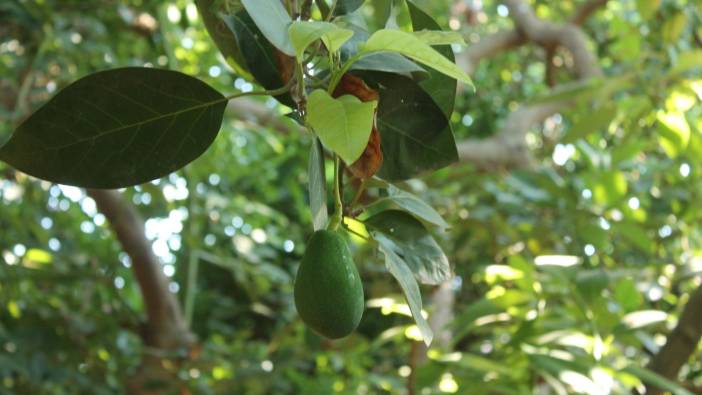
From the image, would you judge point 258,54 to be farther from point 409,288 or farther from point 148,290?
point 148,290

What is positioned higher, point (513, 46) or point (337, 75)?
point (337, 75)

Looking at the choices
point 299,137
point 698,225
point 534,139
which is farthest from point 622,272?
point 534,139

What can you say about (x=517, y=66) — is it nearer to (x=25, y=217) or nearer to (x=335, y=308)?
(x=25, y=217)

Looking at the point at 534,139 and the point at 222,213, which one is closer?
the point at 222,213

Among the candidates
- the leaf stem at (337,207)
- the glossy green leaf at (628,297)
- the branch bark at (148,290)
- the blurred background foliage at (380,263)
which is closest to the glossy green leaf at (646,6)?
the blurred background foliage at (380,263)

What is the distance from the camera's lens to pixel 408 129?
0.53 meters

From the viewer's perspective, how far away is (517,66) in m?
3.99

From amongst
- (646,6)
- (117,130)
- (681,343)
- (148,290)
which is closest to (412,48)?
(117,130)

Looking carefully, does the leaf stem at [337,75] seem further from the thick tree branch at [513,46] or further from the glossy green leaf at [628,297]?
the thick tree branch at [513,46]

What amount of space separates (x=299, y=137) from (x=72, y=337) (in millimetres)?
610

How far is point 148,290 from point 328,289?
168 centimetres

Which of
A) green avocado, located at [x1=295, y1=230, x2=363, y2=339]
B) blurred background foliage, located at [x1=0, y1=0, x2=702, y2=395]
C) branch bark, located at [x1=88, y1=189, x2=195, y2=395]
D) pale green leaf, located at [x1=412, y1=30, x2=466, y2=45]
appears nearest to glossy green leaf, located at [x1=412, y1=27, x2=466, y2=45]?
pale green leaf, located at [x1=412, y1=30, x2=466, y2=45]

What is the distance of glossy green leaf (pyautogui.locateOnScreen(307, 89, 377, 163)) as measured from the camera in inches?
15.7

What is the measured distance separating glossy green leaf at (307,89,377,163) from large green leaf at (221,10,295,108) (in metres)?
0.10
